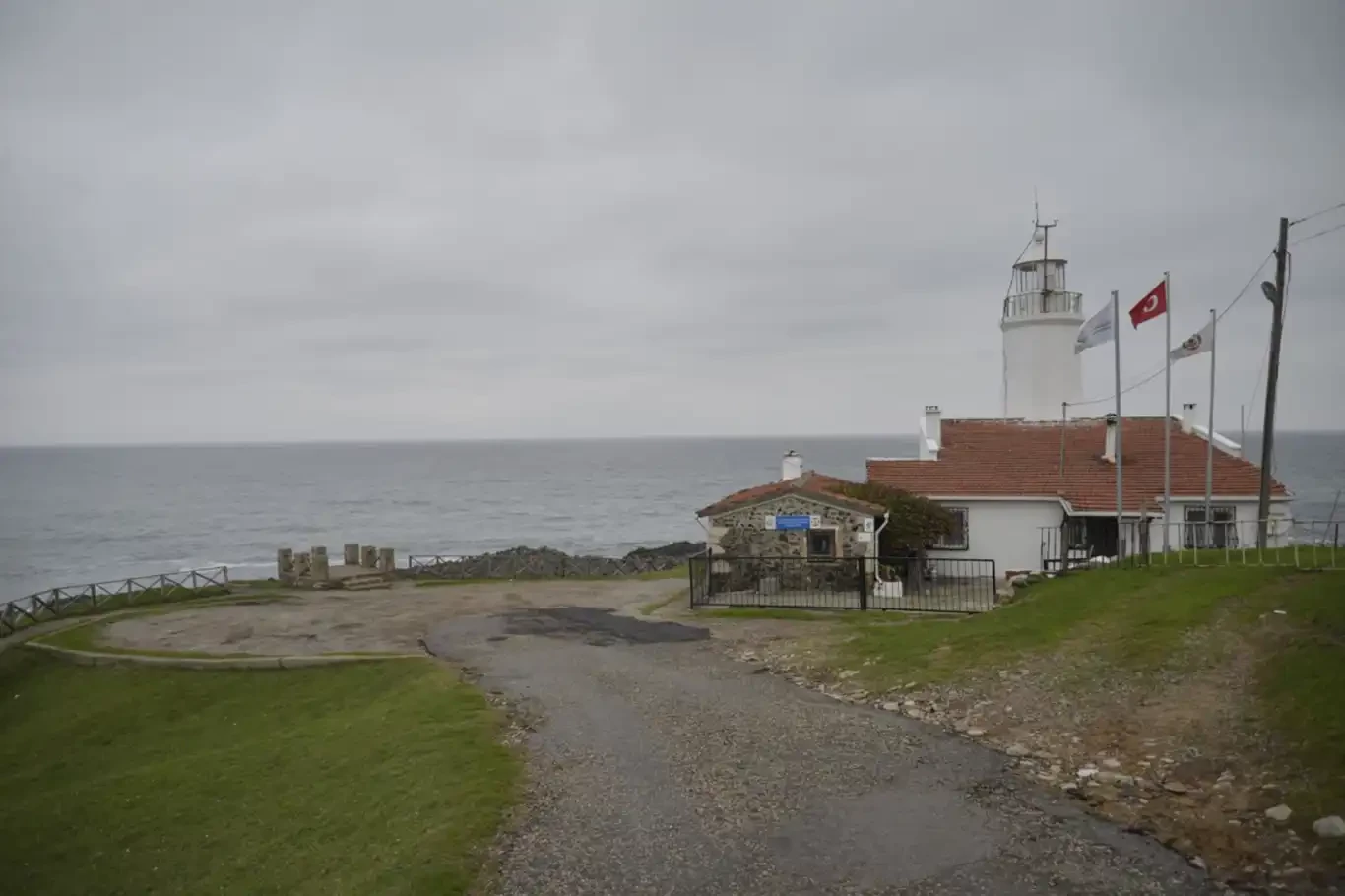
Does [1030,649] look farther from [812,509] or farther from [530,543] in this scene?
[530,543]

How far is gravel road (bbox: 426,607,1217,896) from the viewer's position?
25.8 ft

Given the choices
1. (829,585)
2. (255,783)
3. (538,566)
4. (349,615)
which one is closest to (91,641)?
(349,615)

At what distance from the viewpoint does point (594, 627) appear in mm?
A: 21531

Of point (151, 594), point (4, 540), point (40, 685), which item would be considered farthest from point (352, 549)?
point (4, 540)

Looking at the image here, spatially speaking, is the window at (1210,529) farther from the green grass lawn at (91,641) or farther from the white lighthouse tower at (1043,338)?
the green grass lawn at (91,641)

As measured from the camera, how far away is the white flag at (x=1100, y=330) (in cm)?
1998

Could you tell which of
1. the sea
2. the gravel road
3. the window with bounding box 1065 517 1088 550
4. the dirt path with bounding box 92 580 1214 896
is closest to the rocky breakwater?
the window with bounding box 1065 517 1088 550

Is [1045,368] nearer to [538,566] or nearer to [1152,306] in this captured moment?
[1152,306]

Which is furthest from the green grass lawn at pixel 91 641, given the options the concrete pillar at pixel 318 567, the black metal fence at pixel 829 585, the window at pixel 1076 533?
the window at pixel 1076 533

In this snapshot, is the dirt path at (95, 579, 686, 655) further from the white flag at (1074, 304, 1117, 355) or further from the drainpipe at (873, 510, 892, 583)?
the white flag at (1074, 304, 1117, 355)

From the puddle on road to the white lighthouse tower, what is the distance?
2101 centimetres

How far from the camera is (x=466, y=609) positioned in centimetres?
2533

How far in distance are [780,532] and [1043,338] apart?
1719 centimetres

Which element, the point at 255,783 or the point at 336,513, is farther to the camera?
the point at 336,513
